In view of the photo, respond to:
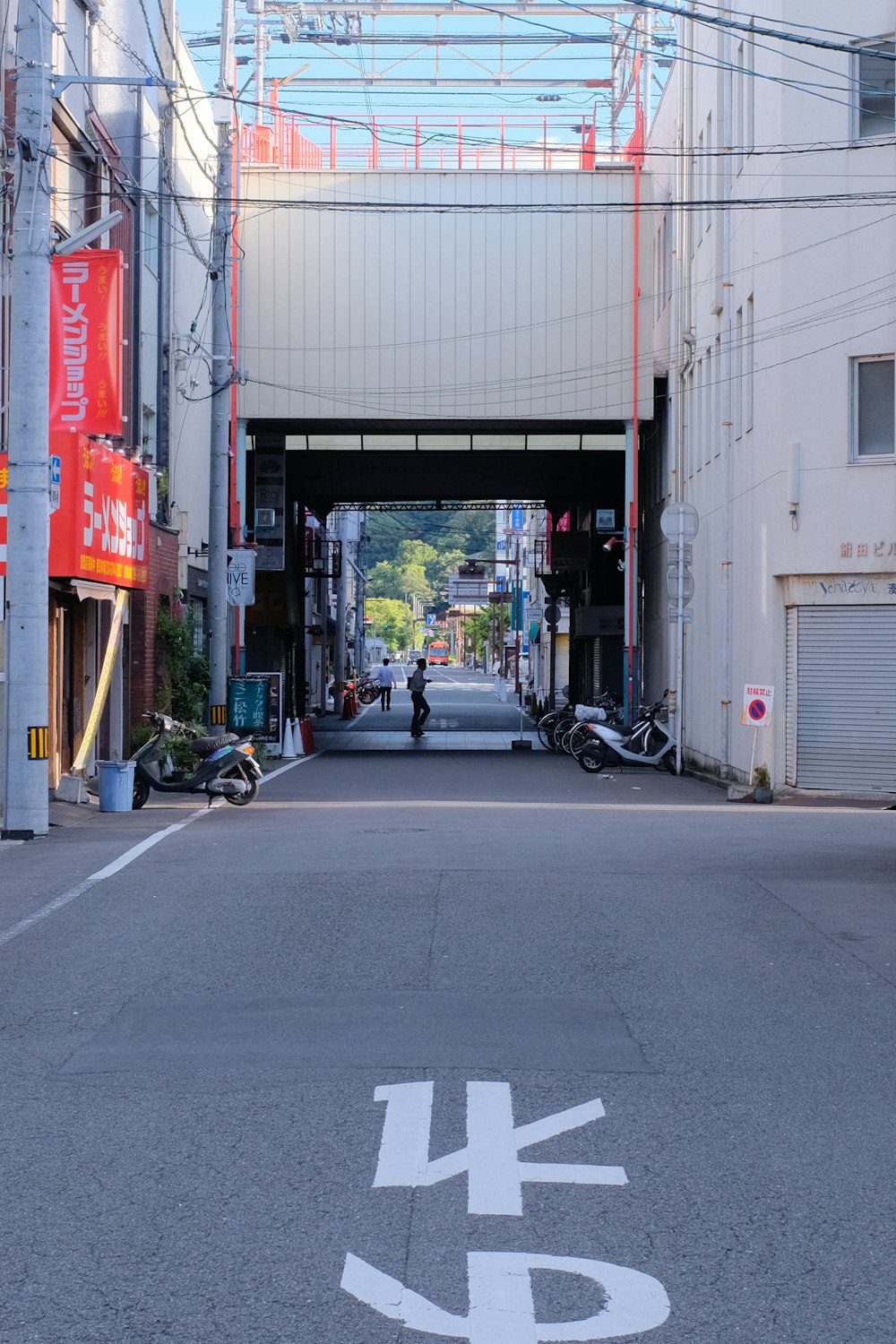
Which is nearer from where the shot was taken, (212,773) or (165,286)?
(212,773)

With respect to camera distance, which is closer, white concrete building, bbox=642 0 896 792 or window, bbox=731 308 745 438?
white concrete building, bbox=642 0 896 792

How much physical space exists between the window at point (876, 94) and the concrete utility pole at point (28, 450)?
38.1 feet

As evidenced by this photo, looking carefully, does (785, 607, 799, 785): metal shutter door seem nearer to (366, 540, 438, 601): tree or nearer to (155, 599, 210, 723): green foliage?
(155, 599, 210, 723): green foliage

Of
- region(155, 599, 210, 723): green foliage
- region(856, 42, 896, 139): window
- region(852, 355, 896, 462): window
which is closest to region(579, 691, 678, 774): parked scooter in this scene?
region(155, 599, 210, 723): green foliage

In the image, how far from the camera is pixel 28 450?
16078 mm

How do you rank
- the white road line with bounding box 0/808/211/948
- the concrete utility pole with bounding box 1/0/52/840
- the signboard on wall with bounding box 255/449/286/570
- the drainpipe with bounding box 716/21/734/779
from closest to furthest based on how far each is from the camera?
the white road line with bounding box 0/808/211/948, the concrete utility pole with bounding box 1/0/52/840, the drainpipe with bounding box 716/21/734/779, the signboard on wall with bounding box 255/449/286/570

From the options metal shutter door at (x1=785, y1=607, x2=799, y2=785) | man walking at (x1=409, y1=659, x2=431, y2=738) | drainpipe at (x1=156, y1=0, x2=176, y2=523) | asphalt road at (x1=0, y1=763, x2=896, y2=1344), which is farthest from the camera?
man walking at (x1=409, y1=659, x2=431, y2=738)

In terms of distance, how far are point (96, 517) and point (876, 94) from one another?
12370mm

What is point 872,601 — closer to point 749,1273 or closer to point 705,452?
point 705,452

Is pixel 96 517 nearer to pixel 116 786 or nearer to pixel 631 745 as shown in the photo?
pixel 116 786

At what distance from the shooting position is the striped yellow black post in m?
16.1

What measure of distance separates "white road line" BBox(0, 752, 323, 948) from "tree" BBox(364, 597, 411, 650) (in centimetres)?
15664

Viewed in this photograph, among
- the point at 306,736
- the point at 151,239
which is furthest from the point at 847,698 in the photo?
the point at 151,239

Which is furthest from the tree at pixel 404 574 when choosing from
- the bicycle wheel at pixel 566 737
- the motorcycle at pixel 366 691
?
the bicycle wheel at pixel 566 737
